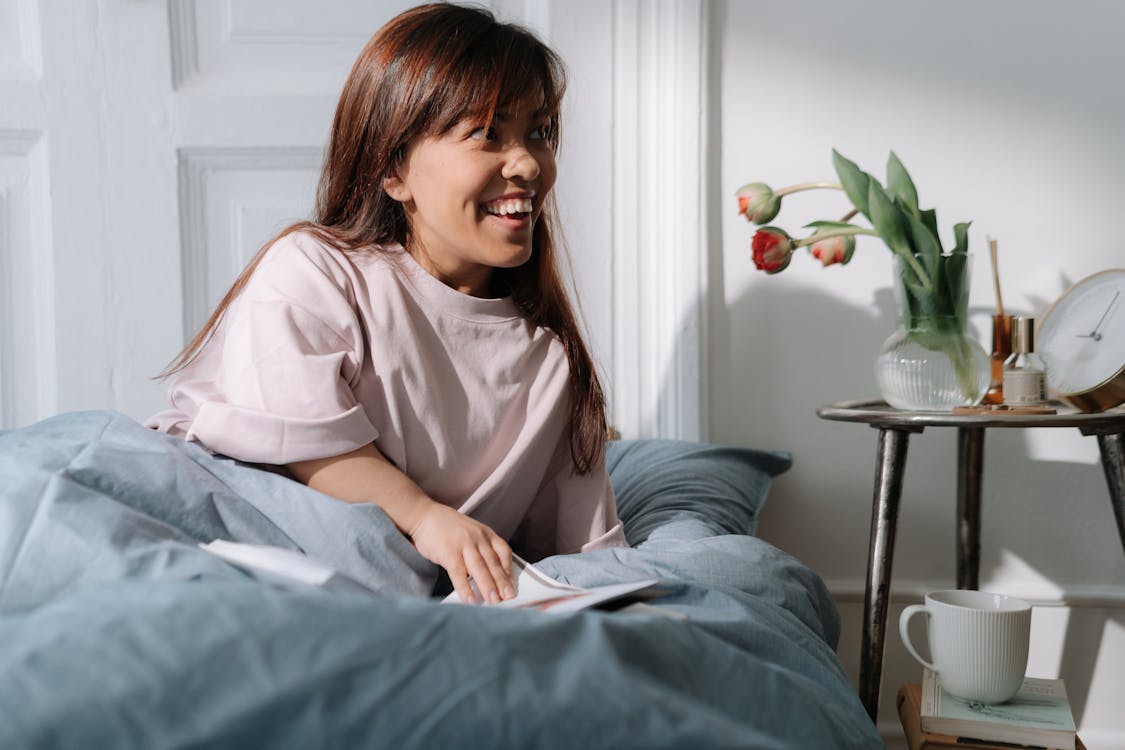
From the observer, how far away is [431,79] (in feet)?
3.72

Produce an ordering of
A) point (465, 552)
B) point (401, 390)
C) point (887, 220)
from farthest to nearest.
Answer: point (887, 220), point (401, 390), point (465, 552)

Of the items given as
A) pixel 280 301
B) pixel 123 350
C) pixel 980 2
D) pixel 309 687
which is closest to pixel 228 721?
pixel 309 687

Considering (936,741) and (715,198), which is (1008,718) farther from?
(715,198)

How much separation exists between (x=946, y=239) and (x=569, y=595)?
3.47 ft

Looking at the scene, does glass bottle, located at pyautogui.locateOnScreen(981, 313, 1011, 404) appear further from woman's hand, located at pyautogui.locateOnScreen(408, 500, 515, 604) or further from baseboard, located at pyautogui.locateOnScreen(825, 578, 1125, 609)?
woman's hand, located at pyautogui.locateOnScreen(408, 500, 515, 604)

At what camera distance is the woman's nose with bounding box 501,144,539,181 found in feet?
3.76

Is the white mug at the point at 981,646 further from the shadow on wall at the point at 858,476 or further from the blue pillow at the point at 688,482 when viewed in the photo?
the shadow on wall at the point at 858,476

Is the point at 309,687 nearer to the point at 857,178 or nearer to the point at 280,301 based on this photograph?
the point at 280,301

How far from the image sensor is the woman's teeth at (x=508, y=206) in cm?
117

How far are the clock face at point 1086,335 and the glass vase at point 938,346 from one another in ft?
0.38

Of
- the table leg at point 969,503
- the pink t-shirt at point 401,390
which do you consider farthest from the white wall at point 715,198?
the pink t-shirt at point 401,390

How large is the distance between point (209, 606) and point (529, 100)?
76 cm

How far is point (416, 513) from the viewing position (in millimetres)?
1020

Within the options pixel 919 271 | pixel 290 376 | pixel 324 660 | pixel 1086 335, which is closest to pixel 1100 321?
pixel 1086 335
